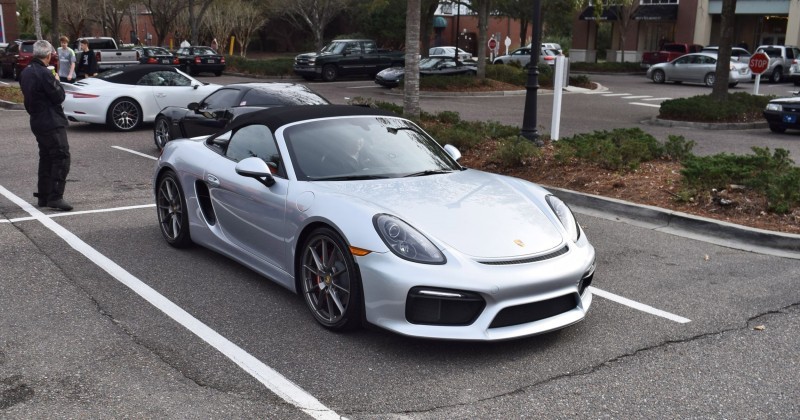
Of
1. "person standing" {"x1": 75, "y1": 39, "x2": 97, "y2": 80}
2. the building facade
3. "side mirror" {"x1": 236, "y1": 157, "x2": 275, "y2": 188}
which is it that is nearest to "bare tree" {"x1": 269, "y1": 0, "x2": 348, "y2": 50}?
the building facade

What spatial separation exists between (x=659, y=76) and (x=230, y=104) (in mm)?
29176

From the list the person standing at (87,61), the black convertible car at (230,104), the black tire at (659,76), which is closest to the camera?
the black convertible car at (230,104)

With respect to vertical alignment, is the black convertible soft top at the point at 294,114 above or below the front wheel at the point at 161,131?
above

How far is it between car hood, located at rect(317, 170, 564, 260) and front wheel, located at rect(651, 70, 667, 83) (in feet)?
110

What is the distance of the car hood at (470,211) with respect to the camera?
4.96 m

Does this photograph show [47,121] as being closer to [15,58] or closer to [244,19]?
[15,58]

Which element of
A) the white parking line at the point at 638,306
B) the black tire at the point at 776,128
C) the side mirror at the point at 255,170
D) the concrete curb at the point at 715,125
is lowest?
the white parking line at the point at 638,306

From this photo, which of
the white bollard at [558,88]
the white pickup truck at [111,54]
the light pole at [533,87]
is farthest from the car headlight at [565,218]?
the white pickup truck at [111,54]

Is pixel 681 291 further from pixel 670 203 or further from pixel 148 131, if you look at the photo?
pixel 148 131

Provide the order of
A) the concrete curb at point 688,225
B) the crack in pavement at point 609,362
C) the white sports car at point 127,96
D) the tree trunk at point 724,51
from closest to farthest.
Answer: the crack in pavement at point 609,362 < the concrete curb at point 688,225 < the white sports car at point 127,96 < the tree trunk at point 724,51

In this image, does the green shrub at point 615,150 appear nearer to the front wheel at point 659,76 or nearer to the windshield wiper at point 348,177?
the windshield wiper at point 348,177

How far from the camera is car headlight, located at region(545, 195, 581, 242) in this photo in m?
5.53

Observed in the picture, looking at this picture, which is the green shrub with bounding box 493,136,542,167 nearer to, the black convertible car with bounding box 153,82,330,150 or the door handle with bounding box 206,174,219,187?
the black convertible car with bounding box 153,82,330,150

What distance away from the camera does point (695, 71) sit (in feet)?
117
